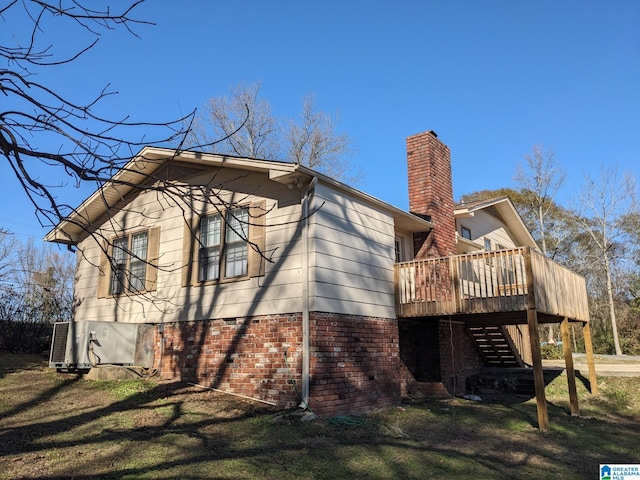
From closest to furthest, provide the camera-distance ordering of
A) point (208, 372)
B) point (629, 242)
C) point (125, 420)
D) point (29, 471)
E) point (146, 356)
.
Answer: point (29, 471) → point (125, 420) → point (208, 372) → point (146, 356) → point (629, 242)

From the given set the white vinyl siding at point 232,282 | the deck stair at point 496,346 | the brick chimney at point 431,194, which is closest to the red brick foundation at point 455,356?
the deck stair at point 496,346

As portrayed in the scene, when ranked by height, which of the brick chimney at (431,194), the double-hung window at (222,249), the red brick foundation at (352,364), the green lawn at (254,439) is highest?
the brick chimney at (431,194)

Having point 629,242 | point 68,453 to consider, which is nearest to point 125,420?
point 68,453

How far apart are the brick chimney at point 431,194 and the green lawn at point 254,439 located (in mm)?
4210

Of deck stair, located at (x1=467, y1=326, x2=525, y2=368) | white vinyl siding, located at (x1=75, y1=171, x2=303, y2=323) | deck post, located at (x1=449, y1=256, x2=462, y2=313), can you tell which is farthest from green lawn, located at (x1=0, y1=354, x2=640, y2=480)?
deck stair, located at (x1=467, y1=326, x2=525, y2=368)

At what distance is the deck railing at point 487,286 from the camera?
963 cm

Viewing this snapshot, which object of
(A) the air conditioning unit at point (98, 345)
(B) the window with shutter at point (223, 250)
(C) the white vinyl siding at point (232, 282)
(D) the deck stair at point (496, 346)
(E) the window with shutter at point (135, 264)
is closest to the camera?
(C) the white vinyl siding at point (232, 282)

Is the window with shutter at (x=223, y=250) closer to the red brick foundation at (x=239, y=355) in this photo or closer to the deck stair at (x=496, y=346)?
the red brick foundation at (x=239, y=355)

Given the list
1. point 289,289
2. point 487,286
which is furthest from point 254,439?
point 487,286

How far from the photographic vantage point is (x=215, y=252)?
10797 mm

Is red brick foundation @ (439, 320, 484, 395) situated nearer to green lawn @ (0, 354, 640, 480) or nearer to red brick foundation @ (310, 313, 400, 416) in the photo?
green lawn @ (0, 354, 640, 480)

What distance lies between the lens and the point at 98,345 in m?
10.5

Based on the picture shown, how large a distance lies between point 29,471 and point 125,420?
7.44ft

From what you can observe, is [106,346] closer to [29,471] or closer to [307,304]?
[307,304]
